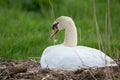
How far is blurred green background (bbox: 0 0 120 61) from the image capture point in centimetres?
964

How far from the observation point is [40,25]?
11703 millimetres

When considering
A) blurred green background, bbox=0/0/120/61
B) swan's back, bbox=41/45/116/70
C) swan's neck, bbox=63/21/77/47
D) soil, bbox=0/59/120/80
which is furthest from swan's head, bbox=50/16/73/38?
soil, bbox=0/59/120/80

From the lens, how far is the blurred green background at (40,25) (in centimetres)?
964

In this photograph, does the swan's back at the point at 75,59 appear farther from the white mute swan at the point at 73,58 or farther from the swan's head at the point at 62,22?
the swan's head at the point at 62,22

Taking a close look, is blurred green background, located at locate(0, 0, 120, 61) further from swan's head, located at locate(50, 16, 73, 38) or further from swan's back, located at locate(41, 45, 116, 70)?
swan's back, located at locate(41, 45, 116, 70)

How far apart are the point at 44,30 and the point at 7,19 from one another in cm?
108

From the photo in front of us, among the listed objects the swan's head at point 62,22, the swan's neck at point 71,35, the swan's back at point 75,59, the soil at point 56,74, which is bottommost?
the soil at point 56,74

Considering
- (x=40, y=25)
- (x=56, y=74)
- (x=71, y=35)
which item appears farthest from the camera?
(x=40, y=25)

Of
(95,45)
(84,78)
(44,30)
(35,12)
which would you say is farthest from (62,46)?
(35,12)

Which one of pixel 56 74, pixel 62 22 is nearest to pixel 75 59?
pixel 56 74

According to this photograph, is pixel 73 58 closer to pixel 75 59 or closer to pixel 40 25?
pixel 75 59

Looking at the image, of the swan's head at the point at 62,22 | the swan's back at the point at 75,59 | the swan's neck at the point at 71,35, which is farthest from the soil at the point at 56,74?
the swan's head at the point at 62,22

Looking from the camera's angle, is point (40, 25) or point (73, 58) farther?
point (40, 25)

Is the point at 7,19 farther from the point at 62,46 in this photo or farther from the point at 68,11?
the point at 62,46
